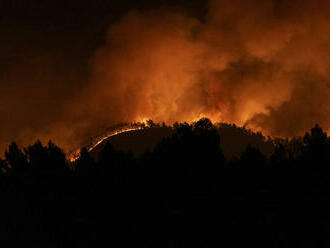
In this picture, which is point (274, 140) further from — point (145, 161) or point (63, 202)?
point (63, 202)

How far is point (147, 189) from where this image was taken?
23250 mm

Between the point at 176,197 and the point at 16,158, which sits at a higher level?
the point at 16,158

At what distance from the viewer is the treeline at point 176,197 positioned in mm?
21797

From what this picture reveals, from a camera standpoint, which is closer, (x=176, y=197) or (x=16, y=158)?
(x=176, y=197)

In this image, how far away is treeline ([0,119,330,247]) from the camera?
21797 mm

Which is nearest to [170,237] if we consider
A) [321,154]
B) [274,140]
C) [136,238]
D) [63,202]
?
[136,238]

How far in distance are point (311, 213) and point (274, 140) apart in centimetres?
1160

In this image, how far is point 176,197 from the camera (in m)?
22.9

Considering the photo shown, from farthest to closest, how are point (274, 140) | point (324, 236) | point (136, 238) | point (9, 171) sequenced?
point (274, 140), point (9, 171), point (136, 238), point (324, 236)

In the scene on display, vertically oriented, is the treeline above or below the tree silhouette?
below

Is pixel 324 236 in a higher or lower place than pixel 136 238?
lower

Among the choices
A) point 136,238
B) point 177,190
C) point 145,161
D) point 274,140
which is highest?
point 274,140

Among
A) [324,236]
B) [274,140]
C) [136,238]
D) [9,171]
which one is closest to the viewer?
[324,236]

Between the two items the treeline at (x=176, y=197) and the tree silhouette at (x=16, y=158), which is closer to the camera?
the treeline at (x=176, y=197)
